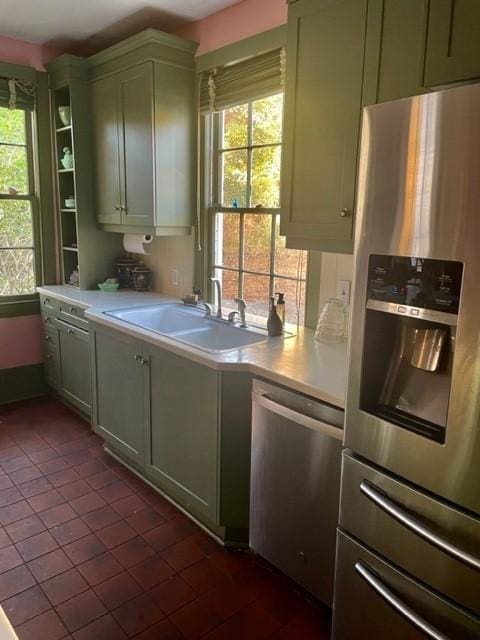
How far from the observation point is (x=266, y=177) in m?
2.77

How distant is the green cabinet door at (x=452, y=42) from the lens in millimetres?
1426

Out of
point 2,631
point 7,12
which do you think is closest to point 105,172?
point 7,12

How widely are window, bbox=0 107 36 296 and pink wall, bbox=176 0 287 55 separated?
143cm

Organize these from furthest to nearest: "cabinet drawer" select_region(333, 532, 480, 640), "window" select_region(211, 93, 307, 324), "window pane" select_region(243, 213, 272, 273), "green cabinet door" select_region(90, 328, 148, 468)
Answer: "window pane" select_region(243, 213, 272, 273), "window" select_region(211, 93, 307, 324), "green cabinet door" select_region(90, 328, 148, 468), "cabinet drawer" select_region(333, 532, 480, 640)

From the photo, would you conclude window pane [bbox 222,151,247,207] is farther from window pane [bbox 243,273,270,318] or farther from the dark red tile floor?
the dark red tile floor

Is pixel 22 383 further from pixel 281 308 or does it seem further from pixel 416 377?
pixel 416 377

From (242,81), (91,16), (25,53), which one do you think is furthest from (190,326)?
(25,53)

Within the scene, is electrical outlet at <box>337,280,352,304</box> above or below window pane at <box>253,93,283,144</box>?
below

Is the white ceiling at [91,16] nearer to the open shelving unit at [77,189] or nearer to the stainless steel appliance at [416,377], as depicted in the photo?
the open shelving unit at [77,189]

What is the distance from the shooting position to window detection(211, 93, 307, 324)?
270 centimetres

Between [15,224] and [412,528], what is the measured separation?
3.50 meters

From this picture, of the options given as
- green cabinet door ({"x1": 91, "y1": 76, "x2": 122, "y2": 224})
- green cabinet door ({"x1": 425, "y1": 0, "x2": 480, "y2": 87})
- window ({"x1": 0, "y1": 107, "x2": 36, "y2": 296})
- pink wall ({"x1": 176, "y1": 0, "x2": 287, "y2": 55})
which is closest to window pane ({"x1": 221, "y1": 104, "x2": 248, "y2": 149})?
pink wall ({"x1": 176, "y1": 0, "x2": 287, "y2": 55})

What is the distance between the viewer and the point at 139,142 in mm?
3037

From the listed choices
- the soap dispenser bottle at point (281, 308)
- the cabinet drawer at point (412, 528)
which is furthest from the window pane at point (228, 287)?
the cabinet drawer at point (412, 528)
